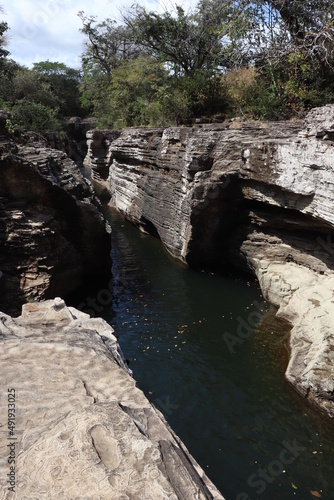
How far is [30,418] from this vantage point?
12.5ft

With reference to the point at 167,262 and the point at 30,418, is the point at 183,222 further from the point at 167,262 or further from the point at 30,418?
the point at 30,418

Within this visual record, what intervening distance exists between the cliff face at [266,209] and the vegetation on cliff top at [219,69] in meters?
3.16

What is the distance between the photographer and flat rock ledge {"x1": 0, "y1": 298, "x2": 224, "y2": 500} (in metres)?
2.65

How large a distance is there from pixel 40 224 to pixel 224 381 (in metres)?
6.57

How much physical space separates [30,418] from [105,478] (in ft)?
4.88

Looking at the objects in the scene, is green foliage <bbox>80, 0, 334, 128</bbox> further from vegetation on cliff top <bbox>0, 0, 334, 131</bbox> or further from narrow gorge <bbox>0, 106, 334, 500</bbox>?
narrow gorge <bbox>0, 106, 334, 500</bbox>

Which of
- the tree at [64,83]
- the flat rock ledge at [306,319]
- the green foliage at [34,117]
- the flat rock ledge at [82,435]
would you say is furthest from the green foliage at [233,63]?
the tree at [64,83]

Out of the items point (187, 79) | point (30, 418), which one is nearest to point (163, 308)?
Result: point (30, 418)

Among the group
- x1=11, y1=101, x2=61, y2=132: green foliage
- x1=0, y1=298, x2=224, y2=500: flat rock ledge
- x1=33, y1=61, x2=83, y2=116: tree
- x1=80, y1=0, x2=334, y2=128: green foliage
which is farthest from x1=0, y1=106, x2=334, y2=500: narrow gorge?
x1=33, y1=61, x2=83, y2=116: tree

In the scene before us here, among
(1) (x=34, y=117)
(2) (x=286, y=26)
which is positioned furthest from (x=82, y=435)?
(1) (x=34, y=117)

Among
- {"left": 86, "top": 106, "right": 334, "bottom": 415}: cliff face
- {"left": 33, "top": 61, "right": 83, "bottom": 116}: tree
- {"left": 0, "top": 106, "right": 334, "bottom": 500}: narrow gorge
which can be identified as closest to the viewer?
{"left": 0, "top": 106, "right": 334, "bottom": 500}: narrow gorge

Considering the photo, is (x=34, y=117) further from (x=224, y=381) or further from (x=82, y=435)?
(x=82, y=435)

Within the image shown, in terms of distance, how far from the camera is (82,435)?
2961 millimetres

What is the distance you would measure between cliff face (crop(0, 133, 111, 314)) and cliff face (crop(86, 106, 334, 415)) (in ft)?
13.6
